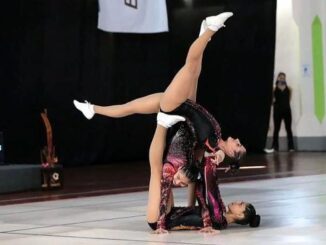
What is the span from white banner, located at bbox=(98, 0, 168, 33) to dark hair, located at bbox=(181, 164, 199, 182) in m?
7.10

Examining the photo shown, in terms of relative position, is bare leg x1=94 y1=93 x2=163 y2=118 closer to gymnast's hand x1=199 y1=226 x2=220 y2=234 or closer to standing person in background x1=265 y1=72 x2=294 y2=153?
gymnast's hand x1=199 y1=226 x2=220 y2=234

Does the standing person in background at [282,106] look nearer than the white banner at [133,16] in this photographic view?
No

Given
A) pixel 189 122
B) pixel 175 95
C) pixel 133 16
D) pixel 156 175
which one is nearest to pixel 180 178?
pixel 156 175

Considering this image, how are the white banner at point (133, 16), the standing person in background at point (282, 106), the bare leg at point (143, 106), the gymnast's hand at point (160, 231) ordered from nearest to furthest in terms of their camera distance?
the gymnast's hand at point (160, 231), the bare leg at point (143, 106), the white banner at point (133, 16), the standing person in background at point (282, 106)

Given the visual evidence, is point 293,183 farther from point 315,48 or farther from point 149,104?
point 315,48

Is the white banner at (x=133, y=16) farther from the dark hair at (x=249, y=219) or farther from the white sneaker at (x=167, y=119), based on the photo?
the dark hair at (x=249, y=219)

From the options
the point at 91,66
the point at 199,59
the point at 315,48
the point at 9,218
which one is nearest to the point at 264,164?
the point at 91,66

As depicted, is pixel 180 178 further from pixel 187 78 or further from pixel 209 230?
pixel 187 78

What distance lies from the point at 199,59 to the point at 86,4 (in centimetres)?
755

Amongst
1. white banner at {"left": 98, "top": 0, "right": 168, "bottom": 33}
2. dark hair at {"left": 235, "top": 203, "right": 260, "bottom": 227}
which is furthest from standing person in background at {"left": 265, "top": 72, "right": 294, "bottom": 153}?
dark hair at {"left": 235, "top": 203, "right": 260, "bottom": 227}

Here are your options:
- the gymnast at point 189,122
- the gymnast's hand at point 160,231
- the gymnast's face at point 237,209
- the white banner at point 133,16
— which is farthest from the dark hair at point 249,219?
Result: the white banner at point 133,16

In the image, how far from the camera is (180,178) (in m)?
4.38

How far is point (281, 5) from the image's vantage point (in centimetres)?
1504

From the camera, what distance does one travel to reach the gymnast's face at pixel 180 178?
14.4ft
